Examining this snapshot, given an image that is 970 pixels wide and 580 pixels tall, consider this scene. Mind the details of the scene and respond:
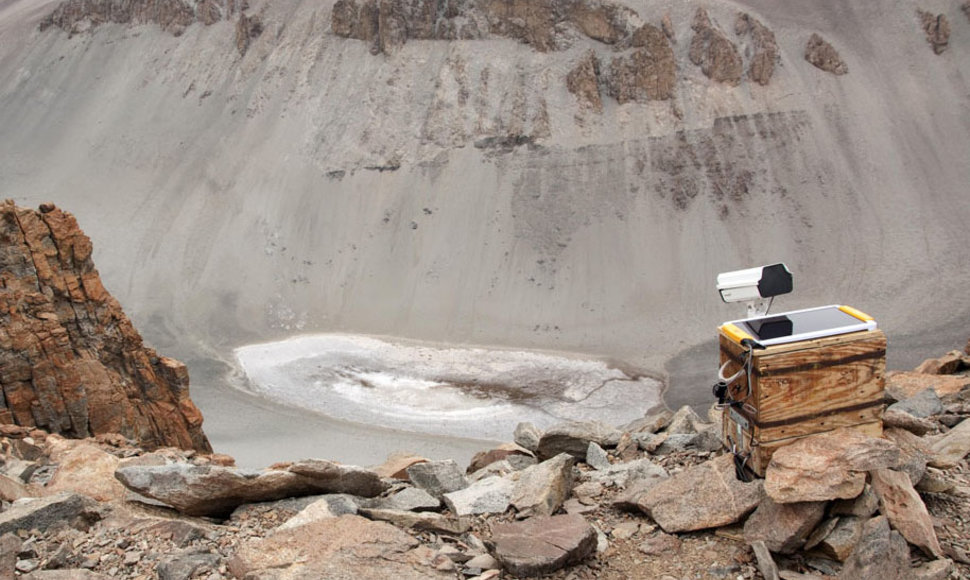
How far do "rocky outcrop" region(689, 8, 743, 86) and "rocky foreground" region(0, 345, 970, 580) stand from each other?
3456 cm

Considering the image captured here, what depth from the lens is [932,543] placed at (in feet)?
16.2

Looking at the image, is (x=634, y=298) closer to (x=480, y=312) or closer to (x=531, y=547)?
(x=480, y=312)

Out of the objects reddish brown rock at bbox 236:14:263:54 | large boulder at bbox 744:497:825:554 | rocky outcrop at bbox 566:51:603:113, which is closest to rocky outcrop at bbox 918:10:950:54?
rocky outcrop at bbox 566:51:603:113

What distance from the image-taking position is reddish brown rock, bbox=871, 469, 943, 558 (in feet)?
16.2

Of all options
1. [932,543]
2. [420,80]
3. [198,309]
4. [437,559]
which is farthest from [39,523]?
[420,80]

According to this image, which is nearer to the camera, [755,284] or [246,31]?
[755,284]

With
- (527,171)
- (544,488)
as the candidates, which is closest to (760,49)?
(527,171)

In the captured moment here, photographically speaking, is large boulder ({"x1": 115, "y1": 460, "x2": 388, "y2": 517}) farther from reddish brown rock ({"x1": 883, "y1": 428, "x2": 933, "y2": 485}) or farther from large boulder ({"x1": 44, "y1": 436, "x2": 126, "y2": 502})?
reddish brown rock ({"x1": 883, "y1": 428, "x2": 933, "y2": 485})

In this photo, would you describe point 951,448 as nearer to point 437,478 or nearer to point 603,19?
point 437,478

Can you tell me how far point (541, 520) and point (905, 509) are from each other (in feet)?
8.51

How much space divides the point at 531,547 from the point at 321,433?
1839 centimetres

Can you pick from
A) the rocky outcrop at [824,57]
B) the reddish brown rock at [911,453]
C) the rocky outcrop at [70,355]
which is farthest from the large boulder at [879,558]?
the rocky outcrop at [824,57]

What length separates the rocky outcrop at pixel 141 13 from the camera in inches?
1884

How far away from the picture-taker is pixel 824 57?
39656 millimetres
